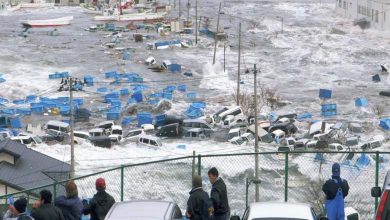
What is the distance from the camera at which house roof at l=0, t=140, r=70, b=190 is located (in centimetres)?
2020

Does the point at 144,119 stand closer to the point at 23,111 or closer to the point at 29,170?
the point at 23,111

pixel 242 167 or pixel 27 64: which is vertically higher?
pixel 242 167

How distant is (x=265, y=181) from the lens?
13.7m

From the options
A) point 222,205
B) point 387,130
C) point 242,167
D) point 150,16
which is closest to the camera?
point 222,205

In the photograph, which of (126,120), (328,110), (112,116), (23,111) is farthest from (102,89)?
(328,110)

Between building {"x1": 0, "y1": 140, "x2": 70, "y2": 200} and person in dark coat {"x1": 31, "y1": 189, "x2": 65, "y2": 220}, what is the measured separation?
1237 cm

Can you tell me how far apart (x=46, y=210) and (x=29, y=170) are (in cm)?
1423

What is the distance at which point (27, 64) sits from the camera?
47.0 metres

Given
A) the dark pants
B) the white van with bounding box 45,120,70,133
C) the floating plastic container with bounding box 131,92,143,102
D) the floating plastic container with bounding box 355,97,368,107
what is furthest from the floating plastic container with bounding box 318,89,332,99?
the dark pants

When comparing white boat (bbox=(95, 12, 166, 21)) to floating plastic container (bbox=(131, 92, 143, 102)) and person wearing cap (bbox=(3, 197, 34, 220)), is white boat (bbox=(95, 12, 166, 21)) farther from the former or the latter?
person wearing cap (bbox=(3, 197, 34, 220))

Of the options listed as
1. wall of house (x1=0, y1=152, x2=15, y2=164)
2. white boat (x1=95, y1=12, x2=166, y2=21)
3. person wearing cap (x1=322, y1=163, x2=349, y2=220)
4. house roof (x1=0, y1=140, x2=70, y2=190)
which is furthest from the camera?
white boat (x1=95, y1=12, x2=166, y2=21)

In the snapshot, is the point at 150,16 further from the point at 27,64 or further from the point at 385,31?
the point at 27,64

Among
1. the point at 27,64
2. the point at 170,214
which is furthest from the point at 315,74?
the point at 170,214

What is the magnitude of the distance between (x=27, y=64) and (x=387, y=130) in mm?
22032
